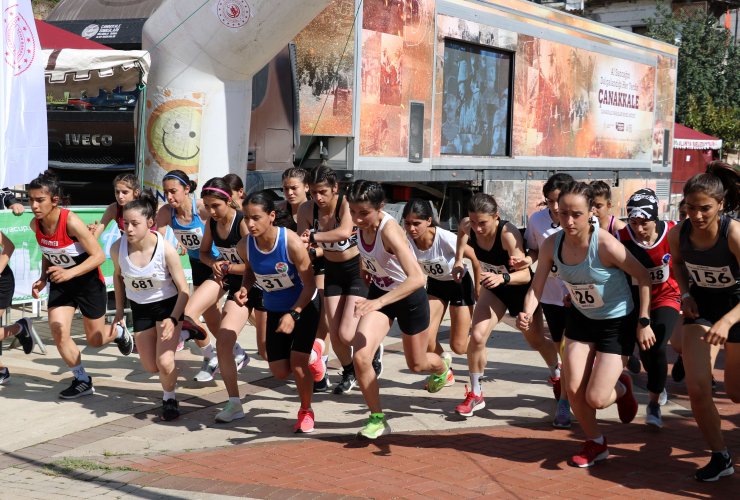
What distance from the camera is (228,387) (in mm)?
7117

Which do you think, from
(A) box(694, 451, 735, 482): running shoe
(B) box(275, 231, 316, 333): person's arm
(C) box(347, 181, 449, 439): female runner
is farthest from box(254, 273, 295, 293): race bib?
(A) box(694, 451, 735, 482): running shoe

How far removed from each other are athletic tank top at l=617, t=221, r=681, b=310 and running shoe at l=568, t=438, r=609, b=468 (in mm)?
1406

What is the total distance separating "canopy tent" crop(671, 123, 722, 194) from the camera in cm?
3297

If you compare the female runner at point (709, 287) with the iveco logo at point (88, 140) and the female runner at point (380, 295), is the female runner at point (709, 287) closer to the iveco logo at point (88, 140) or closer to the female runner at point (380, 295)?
the female runner at point (380, 295)

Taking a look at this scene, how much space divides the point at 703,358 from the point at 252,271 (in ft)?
10.2

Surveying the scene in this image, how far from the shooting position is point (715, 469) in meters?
5.66

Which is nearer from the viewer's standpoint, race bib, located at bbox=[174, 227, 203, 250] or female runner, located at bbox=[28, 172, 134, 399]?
female runner, located at bbox=[28, 172, 134, 399]

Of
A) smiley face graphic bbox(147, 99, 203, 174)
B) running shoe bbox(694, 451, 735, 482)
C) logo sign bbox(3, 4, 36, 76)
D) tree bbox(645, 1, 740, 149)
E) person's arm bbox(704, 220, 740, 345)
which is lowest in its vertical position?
running shoe bbox(694, 451, 735, 482)

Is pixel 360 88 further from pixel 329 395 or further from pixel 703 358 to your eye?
pixel 703 358

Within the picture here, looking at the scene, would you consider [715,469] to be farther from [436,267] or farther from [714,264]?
[436,267]

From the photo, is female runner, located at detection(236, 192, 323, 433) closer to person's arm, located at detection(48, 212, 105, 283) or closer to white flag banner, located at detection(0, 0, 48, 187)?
person's arm, located at detection(48, 212, 105, 283)

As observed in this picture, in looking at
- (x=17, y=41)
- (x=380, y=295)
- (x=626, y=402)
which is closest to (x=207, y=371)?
(x=380, y=295)

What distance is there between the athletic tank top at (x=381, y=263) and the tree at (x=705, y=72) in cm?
3363

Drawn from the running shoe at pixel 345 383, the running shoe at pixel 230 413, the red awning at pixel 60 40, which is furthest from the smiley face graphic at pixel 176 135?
the running shoe at pixel 230 413
